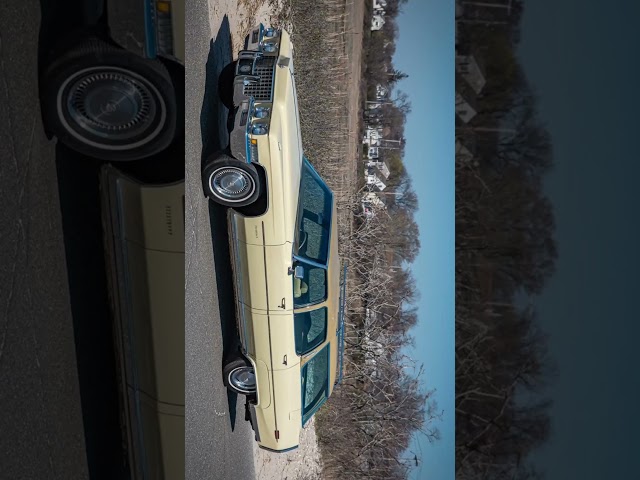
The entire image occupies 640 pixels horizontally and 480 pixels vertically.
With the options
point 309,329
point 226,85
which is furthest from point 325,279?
point 226,85

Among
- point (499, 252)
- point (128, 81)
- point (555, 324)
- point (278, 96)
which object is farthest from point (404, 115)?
point (128, 81)

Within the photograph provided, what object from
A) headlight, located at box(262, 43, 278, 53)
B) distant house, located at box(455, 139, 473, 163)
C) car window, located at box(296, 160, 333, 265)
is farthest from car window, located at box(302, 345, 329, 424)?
distant house, located at box(455, 139, 473, 163)

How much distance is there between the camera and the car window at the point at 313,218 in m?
5.55

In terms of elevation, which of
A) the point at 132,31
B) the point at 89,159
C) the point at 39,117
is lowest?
the point at 89,159

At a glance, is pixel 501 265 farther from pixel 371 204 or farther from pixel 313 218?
pixel 313 218

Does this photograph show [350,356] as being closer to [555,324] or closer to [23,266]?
[555,324]

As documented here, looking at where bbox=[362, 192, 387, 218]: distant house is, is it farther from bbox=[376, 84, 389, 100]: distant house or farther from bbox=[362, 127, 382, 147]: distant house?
bbox=[376, 84, 389, 100]: distant house

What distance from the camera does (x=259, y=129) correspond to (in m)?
4.96

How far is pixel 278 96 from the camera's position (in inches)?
204

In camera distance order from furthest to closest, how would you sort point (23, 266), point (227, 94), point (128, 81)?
point (227, 94), point (128, 81), point (23, 266)

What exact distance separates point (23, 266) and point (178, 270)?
1.53 ft

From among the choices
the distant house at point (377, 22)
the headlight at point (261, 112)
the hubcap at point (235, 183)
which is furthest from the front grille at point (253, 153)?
the distant house at point (377, 22)

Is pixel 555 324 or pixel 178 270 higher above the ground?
pixel 178 270

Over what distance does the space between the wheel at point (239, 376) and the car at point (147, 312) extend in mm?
3934
